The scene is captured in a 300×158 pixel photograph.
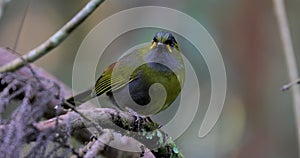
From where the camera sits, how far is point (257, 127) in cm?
497

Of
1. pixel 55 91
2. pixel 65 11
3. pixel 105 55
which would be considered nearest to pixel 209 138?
pixel 105 55

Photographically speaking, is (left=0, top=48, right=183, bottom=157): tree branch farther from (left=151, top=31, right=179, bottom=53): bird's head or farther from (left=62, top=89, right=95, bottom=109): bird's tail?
(left=151, top=31, right=179, bottom=53): bird's head

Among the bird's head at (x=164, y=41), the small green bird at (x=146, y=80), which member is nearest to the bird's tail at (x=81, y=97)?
the small green bird at (x=146, y=80)

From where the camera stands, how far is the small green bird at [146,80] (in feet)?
8.50

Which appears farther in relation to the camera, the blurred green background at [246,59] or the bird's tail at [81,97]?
the blurred green background at [246,59]

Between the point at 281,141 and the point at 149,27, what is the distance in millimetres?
1476

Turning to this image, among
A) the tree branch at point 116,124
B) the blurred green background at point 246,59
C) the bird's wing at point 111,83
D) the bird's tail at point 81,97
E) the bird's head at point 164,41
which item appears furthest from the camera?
the blurred green background at point 246,59

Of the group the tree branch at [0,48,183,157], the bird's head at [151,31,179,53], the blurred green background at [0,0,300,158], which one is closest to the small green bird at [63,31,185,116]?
the bird's head at [151,31,179,53]

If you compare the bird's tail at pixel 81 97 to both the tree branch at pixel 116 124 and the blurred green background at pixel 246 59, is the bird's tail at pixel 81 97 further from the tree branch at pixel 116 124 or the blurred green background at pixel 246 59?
the blurred green background at pixel 246 59

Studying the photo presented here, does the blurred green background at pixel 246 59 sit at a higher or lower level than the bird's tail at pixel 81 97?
higher

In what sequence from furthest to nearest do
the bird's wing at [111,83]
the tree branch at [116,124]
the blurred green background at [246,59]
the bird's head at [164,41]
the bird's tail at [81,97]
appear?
the blurred green background at [246,59]
the bird's head at [164,41]
the bird's wing at [111,83]
the bird's tail at [81,97]
the tree branch at [116,124]

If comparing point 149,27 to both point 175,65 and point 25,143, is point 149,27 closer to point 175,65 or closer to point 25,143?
point 175,65

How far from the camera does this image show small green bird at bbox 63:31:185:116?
259 centimetres

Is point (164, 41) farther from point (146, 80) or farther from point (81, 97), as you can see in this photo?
point (81, 97)
